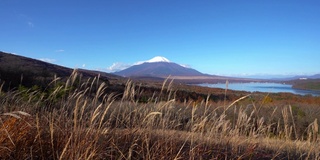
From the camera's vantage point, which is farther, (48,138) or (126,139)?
(126,139)

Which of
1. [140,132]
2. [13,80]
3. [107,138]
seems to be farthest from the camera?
[13,80]

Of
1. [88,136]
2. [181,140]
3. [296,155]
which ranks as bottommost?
[296,155]

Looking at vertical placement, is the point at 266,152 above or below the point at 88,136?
below

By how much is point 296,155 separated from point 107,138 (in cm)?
350

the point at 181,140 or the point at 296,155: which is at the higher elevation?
the point at 181,140

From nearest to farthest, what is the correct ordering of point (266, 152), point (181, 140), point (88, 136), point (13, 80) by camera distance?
1. point (88, 136)
2. point (181, 140)
3. point (266, 152)
4. point (13, 80)

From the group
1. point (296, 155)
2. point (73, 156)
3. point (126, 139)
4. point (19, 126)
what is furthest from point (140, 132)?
point (296, 155)

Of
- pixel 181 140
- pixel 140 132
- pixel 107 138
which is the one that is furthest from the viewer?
pixel 181 140

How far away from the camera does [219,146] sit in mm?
4340

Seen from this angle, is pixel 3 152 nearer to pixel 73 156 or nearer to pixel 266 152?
pixel 73 156

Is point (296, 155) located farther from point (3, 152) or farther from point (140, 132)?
point (3, 152)

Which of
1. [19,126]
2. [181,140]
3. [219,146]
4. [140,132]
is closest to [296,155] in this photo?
[219,146]

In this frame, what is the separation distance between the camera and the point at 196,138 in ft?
14.5

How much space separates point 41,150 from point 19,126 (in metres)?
0.58
